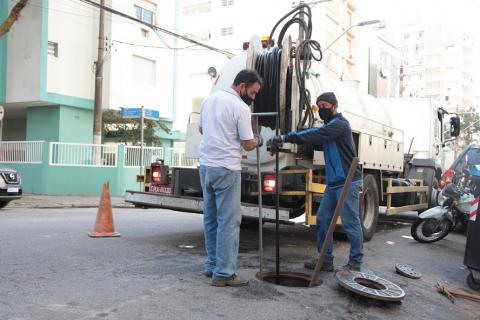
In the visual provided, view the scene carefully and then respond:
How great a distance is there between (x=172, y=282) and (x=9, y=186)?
8.86 m

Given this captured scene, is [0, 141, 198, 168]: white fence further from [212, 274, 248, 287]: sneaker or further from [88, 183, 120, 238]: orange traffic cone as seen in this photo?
[212, 274, 248, 287]: sneaker

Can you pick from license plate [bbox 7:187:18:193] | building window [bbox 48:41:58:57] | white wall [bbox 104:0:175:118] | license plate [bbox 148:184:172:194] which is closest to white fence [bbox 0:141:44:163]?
building window [bbox 48:41:58:57]

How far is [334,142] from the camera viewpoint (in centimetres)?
551

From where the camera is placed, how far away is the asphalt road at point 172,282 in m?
3.87

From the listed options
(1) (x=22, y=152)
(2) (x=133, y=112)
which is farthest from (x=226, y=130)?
(1) (x=22, y=152)

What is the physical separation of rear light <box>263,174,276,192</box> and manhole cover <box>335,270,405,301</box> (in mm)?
1557

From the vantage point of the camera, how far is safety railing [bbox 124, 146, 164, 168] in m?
18.9

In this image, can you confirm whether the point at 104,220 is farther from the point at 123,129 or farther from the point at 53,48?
the point at 53,48

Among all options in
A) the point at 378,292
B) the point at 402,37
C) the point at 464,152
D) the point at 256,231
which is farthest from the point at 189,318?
the point at 402,37

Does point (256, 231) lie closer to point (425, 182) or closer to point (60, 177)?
point (425, 182)

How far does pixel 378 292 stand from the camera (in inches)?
176

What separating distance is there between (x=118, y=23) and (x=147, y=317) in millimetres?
19500

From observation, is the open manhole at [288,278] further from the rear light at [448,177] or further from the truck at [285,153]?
the rear light at [448,177]

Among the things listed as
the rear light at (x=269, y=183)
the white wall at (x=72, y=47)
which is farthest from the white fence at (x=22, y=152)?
the rear light at (x=269, y=183)
